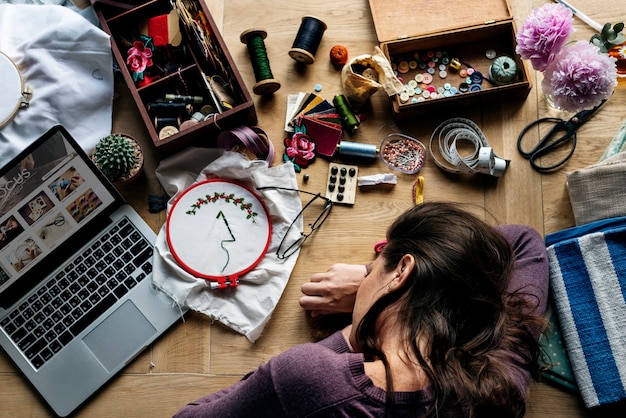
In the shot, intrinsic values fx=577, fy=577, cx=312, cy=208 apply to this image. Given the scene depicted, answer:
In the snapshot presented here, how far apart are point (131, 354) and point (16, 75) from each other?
0.72 m

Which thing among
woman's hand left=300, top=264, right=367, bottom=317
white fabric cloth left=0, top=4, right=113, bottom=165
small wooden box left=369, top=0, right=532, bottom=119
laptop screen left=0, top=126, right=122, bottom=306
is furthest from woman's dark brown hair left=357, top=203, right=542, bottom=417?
white fabric cloth left=0, top=4, right=113, bottom=165

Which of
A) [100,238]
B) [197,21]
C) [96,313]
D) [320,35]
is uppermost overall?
[197,21]

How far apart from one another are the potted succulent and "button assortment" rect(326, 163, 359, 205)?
46 centimetres

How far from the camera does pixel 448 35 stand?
4.71 ft

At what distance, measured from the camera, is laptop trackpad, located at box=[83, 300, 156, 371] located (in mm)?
1334

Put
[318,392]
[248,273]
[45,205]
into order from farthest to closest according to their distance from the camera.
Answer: [248,273] < [45,205] < [318,392]

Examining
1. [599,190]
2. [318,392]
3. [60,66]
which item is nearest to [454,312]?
[318,392]

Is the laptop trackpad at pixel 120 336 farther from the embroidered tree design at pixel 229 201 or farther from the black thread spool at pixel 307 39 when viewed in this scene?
the black thread spool at pixel 307 39

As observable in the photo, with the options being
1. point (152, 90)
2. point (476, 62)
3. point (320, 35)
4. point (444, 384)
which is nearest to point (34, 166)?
point (152, 90)

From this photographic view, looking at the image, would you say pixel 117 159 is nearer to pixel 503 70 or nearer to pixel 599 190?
pixel 503 70

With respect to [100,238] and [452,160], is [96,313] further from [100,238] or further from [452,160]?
[452,160]

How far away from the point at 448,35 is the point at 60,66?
3.18ft

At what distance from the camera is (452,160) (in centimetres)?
141

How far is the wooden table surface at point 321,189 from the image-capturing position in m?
1.35
